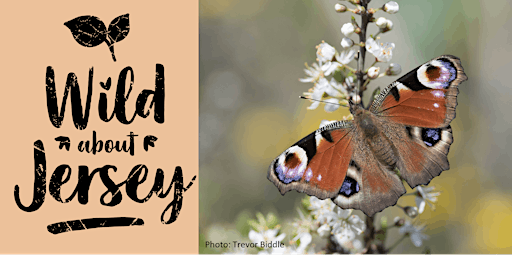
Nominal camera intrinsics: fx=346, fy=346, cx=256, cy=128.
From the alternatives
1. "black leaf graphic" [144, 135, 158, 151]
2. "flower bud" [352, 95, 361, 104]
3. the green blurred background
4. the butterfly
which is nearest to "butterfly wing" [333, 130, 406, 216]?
the butterfly

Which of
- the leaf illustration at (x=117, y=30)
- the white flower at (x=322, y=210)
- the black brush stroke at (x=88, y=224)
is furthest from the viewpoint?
the leaf illustration at (x=117, y=30)

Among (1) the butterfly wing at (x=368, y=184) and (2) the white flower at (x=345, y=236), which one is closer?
(1) the butterfly wing at (x=368, y=184)

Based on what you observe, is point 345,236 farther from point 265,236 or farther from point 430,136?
point 430,136

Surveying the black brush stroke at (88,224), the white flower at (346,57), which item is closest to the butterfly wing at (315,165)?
the white flower at (346,57)

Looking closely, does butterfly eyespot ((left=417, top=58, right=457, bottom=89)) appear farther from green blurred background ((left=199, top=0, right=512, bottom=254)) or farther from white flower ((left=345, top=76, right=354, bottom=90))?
green blurred background ((left=199, top=0, right=512, bottom=254))

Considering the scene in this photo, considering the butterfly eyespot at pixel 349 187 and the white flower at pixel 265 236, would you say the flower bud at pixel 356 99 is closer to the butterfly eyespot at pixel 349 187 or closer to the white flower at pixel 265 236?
the butterfly eyespot at pixel 349 187

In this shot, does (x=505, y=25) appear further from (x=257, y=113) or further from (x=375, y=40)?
(x=375, y=40)

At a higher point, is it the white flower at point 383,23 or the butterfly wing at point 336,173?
the white flower at point 383,23
